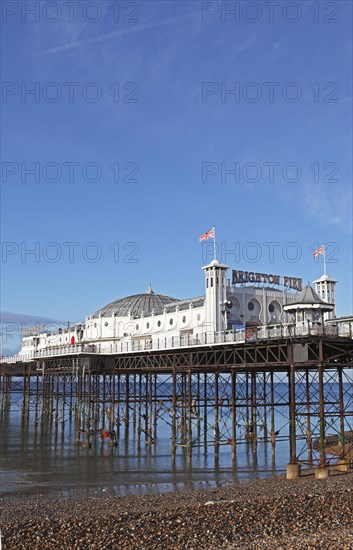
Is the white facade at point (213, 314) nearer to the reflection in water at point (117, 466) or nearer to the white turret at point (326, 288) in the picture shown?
the white turret at point (326, 288)

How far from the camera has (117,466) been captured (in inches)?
1432

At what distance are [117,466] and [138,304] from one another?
115 feet

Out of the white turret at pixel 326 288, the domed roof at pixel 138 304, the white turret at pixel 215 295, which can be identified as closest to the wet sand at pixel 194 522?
the white turret at pixel 215 295

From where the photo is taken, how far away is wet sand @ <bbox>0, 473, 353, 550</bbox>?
1612cm

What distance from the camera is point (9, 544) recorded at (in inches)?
639

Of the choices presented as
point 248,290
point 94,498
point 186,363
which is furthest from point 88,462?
point 248,290

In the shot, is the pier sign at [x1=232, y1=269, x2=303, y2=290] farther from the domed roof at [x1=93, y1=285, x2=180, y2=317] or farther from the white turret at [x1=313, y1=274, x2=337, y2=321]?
the domed roof at [x1=93, y1=285, x2=180, y2=317]

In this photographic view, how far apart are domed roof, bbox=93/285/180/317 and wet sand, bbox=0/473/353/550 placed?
141 ft

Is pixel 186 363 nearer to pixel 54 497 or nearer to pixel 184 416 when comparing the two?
pixel 184 416

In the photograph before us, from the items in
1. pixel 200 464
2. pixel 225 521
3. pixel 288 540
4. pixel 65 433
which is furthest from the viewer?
pixel 65 433

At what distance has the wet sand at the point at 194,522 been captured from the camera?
52.9ft

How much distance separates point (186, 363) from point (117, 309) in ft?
95.1

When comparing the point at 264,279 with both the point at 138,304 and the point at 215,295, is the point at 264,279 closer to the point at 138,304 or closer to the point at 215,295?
the point at 215,295

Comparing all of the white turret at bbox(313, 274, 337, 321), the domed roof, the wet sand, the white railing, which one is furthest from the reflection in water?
the domed roof
